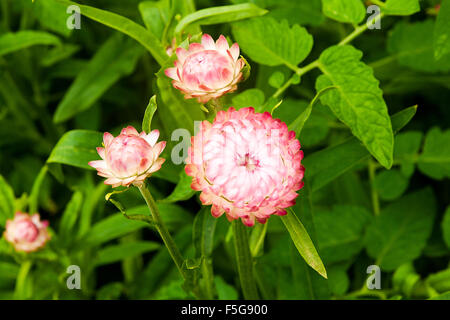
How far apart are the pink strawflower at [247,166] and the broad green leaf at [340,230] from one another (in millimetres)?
443

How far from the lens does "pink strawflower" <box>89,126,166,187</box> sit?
618 millimetres

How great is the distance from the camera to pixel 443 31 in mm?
780

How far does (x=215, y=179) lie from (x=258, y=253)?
0.28 metres

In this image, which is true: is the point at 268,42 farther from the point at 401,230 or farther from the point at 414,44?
the point at 401,230

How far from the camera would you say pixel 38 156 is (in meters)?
1.34

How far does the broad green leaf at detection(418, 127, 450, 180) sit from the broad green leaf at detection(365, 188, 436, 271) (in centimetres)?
10

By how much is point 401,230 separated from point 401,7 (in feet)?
1.50

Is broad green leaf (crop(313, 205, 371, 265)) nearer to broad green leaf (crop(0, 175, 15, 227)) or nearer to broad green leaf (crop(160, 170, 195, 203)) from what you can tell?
broad green leaf (crop(160, 170, 195, 203))

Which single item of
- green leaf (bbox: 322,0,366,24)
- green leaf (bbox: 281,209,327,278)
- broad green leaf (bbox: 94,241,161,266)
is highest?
green leaf (bbox: 322,0,366,24)

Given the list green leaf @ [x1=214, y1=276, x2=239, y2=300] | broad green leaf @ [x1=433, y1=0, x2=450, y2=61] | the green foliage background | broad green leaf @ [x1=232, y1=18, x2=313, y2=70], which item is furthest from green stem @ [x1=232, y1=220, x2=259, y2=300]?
broad green leaf @ [x1=433, y1=0, x2=450, y2=61]

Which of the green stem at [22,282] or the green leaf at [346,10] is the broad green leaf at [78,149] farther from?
the green leaf at [346,10]

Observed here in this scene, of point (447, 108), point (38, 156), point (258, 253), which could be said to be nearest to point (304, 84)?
point (447, 108)

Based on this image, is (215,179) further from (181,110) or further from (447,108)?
(447,108)

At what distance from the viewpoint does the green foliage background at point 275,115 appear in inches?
31.2
